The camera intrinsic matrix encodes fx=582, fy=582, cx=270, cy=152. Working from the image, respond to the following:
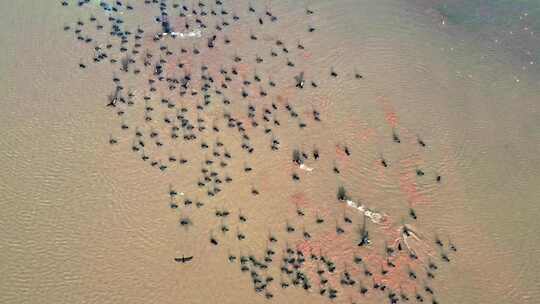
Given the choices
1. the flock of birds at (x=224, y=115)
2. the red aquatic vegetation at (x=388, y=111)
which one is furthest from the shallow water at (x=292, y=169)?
the flock of birds at (x=224, y=115)

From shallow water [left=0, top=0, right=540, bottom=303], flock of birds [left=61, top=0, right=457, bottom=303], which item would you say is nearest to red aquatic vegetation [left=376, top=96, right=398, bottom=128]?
shallow water [left=0, top=0, right=540, bottom=303]

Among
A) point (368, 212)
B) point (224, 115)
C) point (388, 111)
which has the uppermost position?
point (388, 111)

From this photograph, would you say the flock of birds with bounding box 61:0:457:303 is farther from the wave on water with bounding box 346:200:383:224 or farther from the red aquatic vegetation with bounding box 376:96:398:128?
the red aquatic vegetation with bounding box 376:96:398:128

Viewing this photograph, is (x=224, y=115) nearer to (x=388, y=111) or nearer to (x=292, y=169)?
(x=292, y=169)

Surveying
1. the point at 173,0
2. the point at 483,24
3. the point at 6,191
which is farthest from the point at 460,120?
the point at 6,191

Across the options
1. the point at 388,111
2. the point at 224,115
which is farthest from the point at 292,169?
the point at 388,111

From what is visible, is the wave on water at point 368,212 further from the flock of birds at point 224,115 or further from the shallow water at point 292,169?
the shallow water at point 292,169
